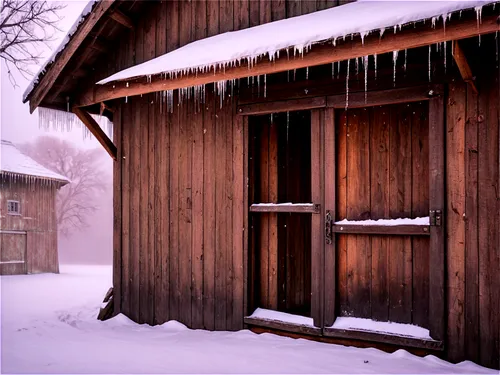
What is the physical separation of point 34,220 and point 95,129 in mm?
14442

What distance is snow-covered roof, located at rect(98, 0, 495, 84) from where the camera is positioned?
13.0 ft

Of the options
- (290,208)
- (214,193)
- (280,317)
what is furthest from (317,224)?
(214,193)

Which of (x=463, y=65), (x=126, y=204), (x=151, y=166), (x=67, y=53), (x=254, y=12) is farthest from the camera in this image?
(x=126, y=204)

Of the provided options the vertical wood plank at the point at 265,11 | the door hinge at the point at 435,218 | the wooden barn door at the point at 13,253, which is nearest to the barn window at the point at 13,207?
the wooden barn door at the point at 13,253

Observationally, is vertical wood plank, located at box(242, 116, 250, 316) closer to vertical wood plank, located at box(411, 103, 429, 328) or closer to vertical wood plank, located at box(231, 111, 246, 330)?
vertical wood plank, located at box(231, 111, 246, 330)

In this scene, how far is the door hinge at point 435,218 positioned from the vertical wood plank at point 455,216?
0.08m

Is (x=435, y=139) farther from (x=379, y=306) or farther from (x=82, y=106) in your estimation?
(x=82, y=106)

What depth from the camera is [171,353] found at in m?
5.06

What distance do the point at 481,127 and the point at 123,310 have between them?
580cm

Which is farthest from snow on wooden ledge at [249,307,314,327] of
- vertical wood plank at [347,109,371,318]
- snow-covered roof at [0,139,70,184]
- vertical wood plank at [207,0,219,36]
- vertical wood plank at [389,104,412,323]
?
snow-covered roof at [0,139,70,184]

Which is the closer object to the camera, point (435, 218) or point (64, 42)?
point (435, 218)

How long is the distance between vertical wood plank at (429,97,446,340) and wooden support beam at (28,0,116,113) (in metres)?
4.64

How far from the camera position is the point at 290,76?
18.8 feet

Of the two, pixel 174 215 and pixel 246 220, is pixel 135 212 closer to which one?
pixel 174 215
